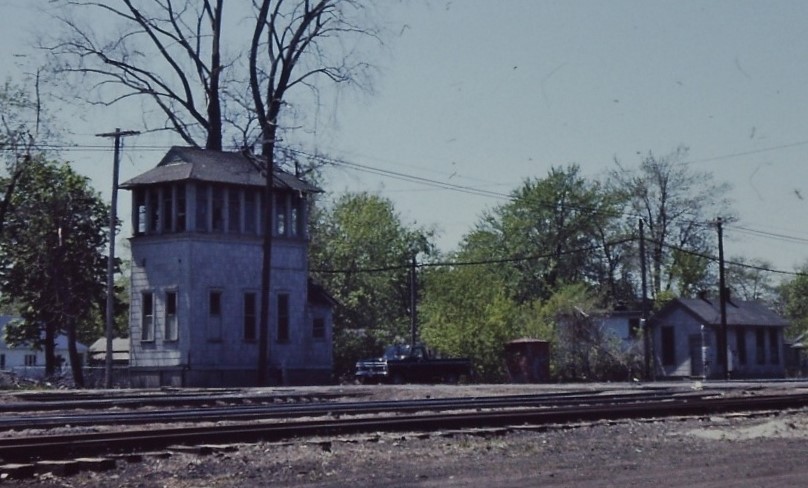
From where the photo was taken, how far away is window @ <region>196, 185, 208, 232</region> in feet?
160


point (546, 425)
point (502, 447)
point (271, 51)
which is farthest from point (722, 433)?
point (271, 51)

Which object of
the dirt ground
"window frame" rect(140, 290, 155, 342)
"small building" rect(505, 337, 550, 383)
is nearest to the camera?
the dirt ground

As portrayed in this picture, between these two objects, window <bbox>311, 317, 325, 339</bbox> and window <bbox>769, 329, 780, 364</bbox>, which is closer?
window <bbox>311, 317, 325, 339</bbox>

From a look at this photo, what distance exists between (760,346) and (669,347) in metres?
5.82

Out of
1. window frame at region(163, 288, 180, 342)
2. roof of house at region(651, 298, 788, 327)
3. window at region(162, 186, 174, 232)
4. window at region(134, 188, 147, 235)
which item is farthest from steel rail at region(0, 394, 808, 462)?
roof of house at region(651, 298, 788, 327)

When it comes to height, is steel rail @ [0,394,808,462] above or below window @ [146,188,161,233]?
below

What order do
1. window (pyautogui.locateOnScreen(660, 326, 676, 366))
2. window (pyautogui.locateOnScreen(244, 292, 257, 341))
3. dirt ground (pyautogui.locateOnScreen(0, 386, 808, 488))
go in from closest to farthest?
dirt ground (pyautogui.locateOnScreen(0, 386, 808, 488)) < window (pyautogui.locateOnScreen(244, 292, 257, 341)) < window (pyautogui.locateOnScreen(660, 326, 676, 366))

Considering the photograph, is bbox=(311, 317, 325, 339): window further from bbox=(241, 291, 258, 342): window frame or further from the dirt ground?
the dirt ground

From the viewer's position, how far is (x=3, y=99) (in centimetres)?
4841

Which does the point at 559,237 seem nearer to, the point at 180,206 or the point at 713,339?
the point at 713,339

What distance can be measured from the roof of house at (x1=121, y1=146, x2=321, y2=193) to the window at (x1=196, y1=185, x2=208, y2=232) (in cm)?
71

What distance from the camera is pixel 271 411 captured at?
20766 millimetres

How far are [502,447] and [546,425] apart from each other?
3.75 meters

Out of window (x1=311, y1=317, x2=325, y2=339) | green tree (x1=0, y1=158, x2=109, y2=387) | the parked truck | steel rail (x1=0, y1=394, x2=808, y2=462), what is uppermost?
green tree (x1=0, y1=158, x2=109, y2=387)
